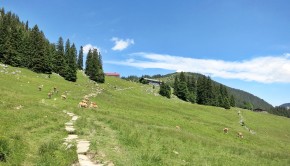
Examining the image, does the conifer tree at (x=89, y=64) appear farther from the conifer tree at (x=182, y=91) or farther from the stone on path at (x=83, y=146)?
the stone on path at (x=83, y=146)

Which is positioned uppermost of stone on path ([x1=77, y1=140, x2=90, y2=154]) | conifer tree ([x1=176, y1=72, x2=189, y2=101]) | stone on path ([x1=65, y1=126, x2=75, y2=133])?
conifer tree ([x1=176, y1=72, x2=189, y2=101])

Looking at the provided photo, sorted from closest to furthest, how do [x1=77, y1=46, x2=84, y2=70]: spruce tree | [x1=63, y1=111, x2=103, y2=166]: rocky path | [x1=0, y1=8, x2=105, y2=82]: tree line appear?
[x1=63, y1=111, x2=103, y2=166]: rocky path → [x1=0, y1=8, x2=105, y2=82]: tree line → [x1=77, y1=46, x2=84, y2=70]: spruce tree

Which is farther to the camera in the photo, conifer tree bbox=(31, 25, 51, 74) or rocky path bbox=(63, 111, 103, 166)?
conifer tree bbox=(31, 25, 51, 74)

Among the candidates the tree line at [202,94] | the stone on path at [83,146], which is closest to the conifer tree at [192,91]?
the tree line at [202,94]

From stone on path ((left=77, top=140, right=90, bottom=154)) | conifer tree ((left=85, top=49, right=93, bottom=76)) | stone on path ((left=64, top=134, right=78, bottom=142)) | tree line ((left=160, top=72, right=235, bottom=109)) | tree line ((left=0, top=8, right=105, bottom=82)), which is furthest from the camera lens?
tree line ((left=160, top=72, right=235, bottom=109))

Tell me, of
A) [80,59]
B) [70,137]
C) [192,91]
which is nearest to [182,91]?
[192,91]

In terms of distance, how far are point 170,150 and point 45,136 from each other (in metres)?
8.41

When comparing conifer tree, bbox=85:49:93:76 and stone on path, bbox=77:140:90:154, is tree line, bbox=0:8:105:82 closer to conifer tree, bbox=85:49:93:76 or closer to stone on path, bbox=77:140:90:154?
conifer tree, bbox=85:49:93:76

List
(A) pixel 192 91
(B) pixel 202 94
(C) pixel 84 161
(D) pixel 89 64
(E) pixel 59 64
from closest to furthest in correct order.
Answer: (C) pixel 84 161
(E) pixel 59 64
(D) pixel 89 64
(B) pixel 202 94
(A) pixel 192 91

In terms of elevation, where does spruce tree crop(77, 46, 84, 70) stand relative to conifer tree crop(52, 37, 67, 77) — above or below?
above

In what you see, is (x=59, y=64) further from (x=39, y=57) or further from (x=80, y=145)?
(x=80, y=145)

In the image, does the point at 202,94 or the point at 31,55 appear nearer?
the point at 31,55

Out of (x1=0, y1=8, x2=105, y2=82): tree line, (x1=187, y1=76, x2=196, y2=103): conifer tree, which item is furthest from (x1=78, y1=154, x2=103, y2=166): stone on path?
(x1=187, y1=76, x2=196, y2=103): conifer tree

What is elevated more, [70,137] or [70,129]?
[70,129]
